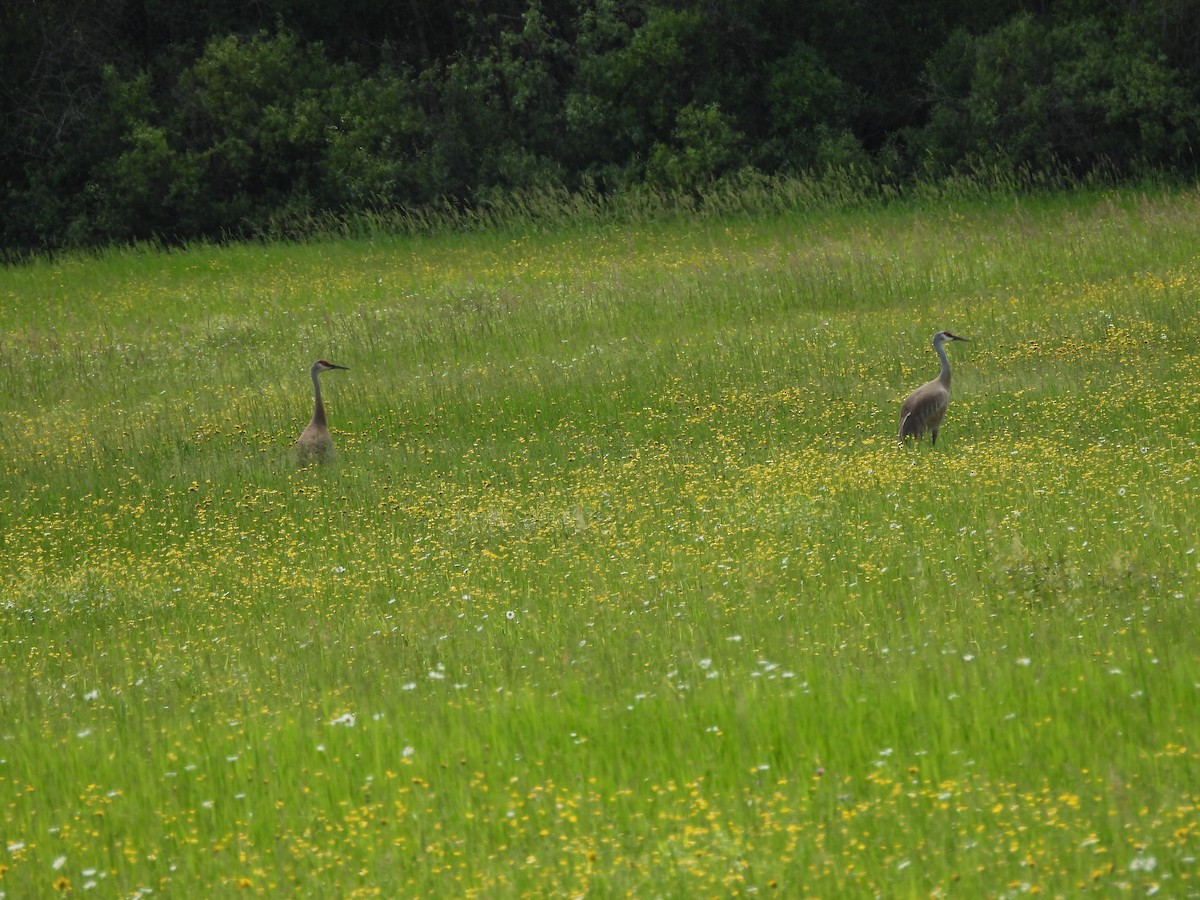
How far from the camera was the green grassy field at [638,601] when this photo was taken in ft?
18.8

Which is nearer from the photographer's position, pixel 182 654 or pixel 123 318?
pixel 182 654

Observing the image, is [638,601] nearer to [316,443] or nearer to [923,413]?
[923,413]

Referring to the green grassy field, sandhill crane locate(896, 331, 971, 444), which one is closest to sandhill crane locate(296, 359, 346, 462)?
the green grassy field

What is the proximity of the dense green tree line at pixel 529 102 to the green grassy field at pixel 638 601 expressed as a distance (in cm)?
1301

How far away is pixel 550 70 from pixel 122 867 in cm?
3205

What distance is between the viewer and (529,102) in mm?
36156

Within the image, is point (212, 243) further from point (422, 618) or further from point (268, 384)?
point (422, 618)

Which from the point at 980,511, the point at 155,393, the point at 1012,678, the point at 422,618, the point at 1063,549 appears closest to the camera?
the point at 1012,678

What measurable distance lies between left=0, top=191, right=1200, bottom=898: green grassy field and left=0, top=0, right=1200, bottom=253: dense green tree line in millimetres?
13008

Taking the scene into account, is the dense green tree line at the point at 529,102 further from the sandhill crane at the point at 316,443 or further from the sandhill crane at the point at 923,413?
the sandhill crane at the point at 923,413

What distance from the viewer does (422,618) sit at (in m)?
8.99

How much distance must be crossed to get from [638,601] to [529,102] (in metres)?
28.9

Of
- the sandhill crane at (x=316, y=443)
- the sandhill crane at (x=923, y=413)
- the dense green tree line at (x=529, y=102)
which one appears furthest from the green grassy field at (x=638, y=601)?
the dense green tree line at (x=529, y=102)

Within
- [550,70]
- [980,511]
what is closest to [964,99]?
[550,70]
